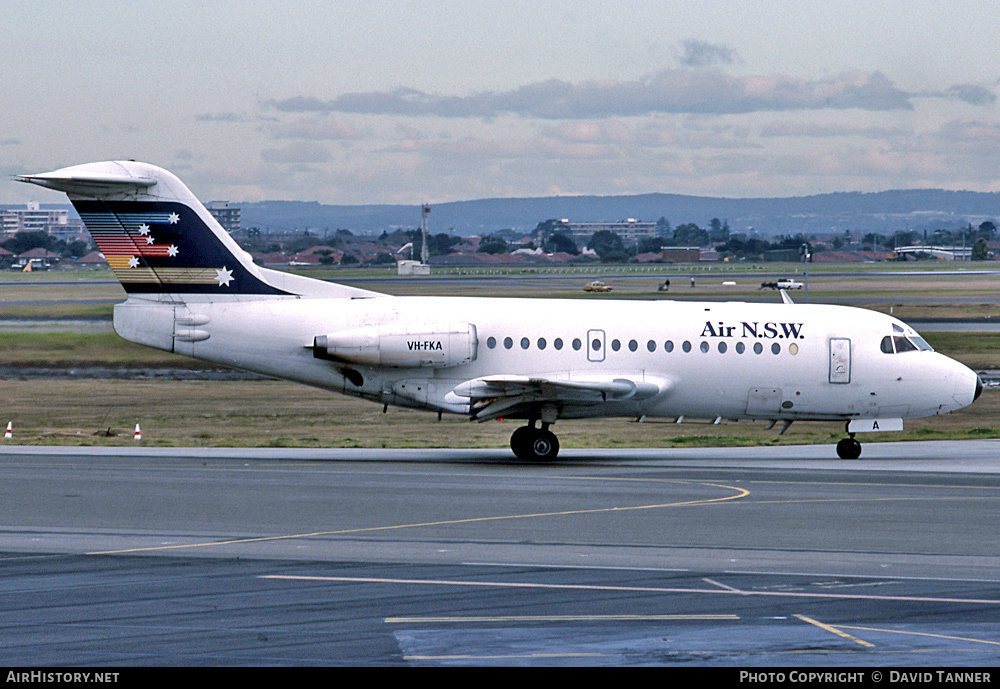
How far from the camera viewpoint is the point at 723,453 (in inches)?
1216

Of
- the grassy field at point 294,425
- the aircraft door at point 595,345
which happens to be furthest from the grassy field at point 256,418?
the aircraft door at point 595,345

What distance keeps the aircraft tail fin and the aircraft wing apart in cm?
416

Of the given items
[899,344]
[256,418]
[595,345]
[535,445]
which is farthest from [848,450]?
[256,418]

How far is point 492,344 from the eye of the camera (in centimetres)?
2891

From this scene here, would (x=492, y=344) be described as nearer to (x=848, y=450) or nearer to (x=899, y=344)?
(x=848, y=450)

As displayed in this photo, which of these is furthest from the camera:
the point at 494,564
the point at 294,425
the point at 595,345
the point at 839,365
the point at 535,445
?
the point at 294,425

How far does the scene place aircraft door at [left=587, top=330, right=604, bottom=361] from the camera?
1136 inches

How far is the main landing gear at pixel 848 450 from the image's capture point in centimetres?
2920

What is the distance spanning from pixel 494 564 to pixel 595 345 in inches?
532

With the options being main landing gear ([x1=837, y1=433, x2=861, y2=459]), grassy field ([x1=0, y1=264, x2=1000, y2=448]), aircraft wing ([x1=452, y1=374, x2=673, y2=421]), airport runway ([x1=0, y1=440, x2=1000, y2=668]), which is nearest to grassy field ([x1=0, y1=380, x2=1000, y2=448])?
grassy field ([x1=0, y1=264, x2=1000, y2=448])

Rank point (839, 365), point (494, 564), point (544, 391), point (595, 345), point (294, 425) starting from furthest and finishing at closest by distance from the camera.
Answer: point (294, 425) → point (839, 365) → point (595, 345) → point (544, 391) → point (494, 564)

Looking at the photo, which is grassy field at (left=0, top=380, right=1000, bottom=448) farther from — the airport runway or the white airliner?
the airport runway
